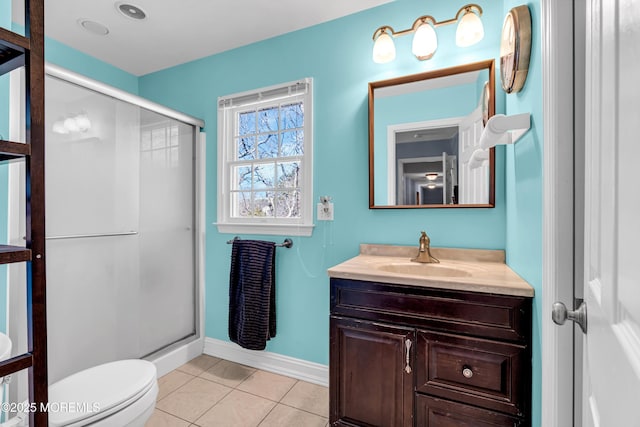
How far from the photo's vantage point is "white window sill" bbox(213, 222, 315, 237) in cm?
211

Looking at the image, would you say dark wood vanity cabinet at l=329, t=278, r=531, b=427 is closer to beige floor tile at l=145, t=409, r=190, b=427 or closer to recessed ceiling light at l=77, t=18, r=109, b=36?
beige floor tile at l=145, t=409, r=190, b=427

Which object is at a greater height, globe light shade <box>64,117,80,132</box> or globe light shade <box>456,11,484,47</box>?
globe light shade <box>456,11,484,47</box>

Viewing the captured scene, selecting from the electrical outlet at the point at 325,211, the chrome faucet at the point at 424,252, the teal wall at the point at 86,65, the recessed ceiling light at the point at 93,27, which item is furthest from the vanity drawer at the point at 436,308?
the teal wall at the point at 86,65

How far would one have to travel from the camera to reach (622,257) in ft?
1.41

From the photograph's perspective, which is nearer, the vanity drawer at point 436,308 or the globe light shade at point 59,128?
the vanity drawer at point 436,308

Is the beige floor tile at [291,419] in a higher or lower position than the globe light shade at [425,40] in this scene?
lower

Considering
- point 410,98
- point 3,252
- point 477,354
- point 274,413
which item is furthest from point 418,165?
point 3,252

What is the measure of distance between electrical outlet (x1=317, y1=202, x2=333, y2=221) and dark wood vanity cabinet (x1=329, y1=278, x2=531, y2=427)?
2.17 feet

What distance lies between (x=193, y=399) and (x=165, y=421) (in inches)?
8.2

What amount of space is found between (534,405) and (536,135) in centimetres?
95

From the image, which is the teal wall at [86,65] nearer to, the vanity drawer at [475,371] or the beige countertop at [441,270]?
the beige countertop at [441,270]

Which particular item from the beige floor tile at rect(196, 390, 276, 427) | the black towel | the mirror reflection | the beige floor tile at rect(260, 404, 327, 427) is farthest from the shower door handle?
the mirror reflection

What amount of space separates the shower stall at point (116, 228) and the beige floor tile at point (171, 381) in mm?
65

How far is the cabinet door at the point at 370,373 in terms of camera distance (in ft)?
4.28
